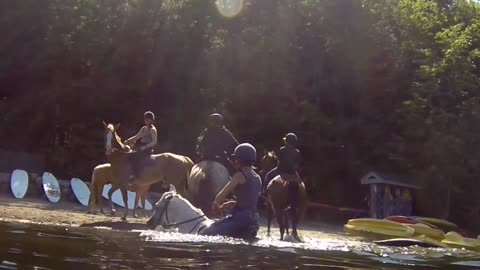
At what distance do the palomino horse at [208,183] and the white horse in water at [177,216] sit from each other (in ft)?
6.67

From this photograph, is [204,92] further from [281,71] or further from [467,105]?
[467,105]

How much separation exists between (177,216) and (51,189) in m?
10.2

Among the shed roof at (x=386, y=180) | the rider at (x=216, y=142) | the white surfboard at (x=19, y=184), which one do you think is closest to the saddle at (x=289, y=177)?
the rider at (x=216, y=142)

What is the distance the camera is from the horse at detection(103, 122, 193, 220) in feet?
49.9

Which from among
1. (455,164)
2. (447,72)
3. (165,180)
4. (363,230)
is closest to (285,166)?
(165,180)

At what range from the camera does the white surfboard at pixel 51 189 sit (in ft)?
64.8

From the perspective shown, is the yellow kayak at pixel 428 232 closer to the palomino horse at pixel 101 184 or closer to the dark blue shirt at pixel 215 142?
the dark blue shirt at pixel 215 142

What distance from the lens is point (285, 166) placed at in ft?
43.7

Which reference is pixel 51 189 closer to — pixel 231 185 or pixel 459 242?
pixel 459 242

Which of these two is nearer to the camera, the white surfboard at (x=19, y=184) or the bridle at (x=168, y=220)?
the bridle at (x=168, y=220)

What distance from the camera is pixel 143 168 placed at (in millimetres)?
15273

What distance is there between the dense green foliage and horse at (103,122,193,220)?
10087 mm

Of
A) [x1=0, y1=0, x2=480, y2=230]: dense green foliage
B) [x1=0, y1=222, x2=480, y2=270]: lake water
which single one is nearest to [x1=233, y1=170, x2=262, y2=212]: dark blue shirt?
[x1=0, y1=222, x2=480, y2=270]: lake water

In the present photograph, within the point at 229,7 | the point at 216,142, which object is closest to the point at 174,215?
the point at 216,142
